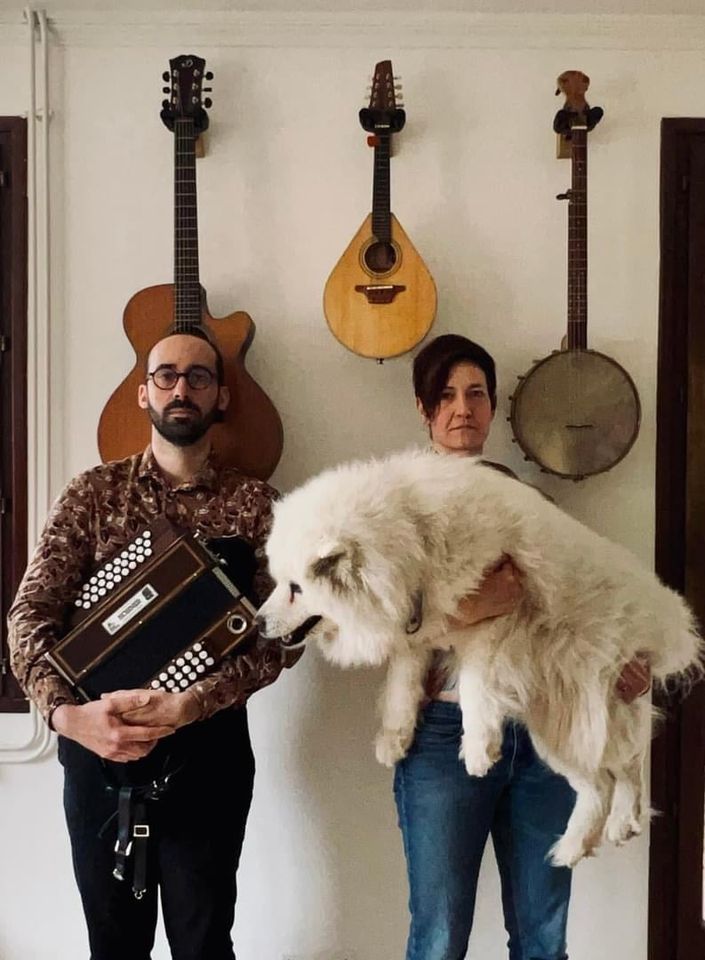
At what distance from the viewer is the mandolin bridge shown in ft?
6.17

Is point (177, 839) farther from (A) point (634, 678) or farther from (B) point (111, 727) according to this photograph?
(A) point (634, 678)

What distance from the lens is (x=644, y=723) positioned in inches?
58.5

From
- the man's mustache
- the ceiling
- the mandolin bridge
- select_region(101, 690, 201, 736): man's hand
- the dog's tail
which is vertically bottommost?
select_region(101, 690, 201, 736): man's hand

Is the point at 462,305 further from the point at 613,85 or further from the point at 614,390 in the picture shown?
the point at 613,85

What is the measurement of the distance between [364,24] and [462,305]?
80 centimetres

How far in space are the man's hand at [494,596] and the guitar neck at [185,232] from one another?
0.99 metres

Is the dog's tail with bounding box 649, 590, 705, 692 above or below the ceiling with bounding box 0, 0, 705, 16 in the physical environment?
below

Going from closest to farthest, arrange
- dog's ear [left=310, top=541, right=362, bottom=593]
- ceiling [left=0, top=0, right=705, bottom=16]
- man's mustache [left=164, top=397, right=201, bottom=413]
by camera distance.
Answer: dog's ear [left=310, top=541, right=362, bottom=593] < man's mustache [left=164, top=397, right=201, bottom=413] < ceiling [left=0, top=0, right=705, bottom=16]

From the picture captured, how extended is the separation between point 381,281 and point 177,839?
1.36 m

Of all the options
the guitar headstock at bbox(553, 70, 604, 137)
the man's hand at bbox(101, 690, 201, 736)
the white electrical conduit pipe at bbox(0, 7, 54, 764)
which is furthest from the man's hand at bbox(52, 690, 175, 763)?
the guitar headstock at bbox(553, 70, 604, 137)

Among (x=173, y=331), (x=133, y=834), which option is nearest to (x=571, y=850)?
(x=133, y=834)

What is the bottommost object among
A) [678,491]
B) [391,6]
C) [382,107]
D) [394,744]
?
[394,744]

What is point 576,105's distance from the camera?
1.95 meters

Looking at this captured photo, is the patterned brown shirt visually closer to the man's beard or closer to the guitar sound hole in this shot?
the man's beard
